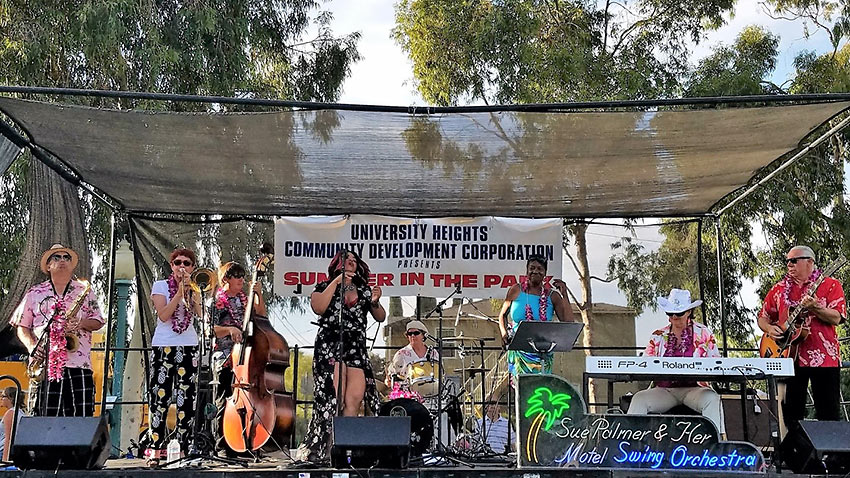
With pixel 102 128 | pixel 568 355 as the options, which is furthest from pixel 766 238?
pixel 102 128

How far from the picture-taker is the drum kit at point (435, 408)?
20.6 ft

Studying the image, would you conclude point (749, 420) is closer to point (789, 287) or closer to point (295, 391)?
point (789, 287)

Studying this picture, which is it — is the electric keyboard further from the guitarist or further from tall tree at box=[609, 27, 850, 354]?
tall tree at box=[609, 27, 850, 354]

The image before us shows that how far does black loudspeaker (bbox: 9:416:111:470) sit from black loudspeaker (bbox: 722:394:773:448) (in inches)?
177

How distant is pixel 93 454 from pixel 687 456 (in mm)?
2977

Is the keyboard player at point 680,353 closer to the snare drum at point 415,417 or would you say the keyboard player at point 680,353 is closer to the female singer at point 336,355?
the snare drum at point 415,417

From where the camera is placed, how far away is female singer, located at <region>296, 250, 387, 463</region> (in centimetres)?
565

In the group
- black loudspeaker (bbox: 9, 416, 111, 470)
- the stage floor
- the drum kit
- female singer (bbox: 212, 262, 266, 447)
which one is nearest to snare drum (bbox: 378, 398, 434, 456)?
the drum kit

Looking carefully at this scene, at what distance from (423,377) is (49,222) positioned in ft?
10.6

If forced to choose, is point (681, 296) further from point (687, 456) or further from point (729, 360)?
point (687, 456)

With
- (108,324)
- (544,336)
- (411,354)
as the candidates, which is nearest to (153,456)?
(108,324)

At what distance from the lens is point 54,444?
445 cm

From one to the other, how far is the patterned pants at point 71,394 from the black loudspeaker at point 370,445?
2.10 metres

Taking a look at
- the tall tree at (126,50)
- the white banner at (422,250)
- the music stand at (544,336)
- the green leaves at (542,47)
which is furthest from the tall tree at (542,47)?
the music stand at (544,336)
